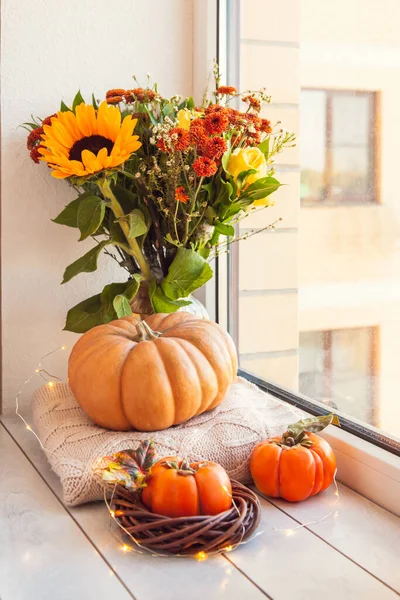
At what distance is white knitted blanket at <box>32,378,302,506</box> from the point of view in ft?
3.64

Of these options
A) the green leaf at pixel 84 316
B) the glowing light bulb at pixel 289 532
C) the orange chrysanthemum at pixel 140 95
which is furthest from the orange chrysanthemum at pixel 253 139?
the glowing light bulb at pixel 289 532

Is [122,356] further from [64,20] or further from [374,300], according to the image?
[64,20]

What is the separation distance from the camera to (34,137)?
4.62 feet

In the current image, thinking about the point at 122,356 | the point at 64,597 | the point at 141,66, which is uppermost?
the point at 141,66

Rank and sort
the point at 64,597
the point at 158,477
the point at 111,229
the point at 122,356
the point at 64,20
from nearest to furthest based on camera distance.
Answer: the point at 64,597
the point at 158,477
the point at 122,356
the point at 111,229
the point at 64,20

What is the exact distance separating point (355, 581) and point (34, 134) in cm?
96

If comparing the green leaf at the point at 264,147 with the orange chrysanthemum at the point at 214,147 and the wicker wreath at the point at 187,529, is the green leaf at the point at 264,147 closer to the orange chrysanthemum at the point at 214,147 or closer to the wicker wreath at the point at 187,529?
the orange chrysanthemum at the point at 214,147

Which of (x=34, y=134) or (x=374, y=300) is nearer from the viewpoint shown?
(x=374, y=300)

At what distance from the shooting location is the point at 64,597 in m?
0.85

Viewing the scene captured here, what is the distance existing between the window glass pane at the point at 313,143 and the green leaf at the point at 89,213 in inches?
16.0

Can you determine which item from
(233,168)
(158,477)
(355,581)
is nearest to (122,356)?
(158,477)

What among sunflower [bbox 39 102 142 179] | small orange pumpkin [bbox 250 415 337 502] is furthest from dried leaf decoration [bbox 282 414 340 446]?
sunflower [bbox 39 102 142 179]

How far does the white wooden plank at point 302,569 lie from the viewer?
0.87m

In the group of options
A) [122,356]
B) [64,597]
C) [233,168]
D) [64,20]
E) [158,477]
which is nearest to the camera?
[64,597]
